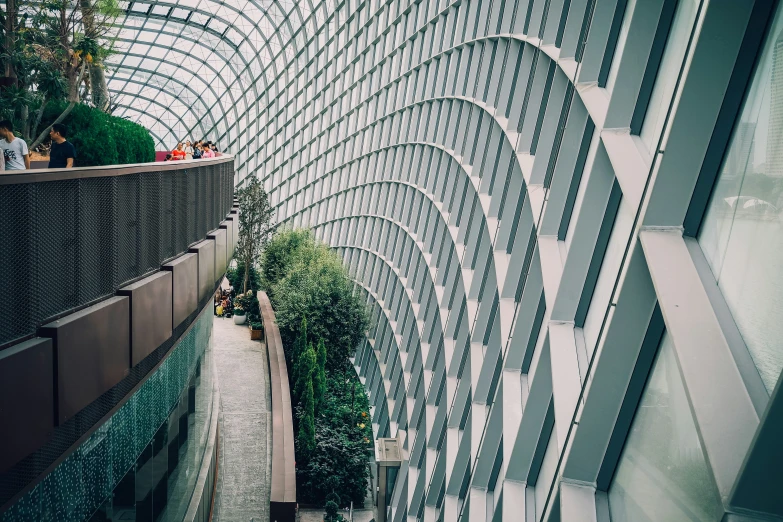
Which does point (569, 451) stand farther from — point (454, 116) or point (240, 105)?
point (240, 105)

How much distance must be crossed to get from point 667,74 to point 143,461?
28.0 feet

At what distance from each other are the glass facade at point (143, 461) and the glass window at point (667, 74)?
6601 mm

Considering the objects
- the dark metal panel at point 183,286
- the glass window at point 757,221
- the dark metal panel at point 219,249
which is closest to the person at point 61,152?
the dark metal panel at point 183,286

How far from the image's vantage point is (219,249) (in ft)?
50.6

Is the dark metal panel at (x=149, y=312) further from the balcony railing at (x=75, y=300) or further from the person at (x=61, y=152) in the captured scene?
the person at (x=61, y=152)

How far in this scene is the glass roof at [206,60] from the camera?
2320 inches

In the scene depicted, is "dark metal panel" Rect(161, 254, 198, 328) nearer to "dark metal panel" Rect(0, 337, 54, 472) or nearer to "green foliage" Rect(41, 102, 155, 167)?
"green foliage" Rect(41, 102, 155, 167)

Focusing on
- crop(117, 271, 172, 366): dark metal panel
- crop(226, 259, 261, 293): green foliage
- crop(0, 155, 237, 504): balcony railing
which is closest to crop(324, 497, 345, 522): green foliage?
crop(0, 155, 237, 504): balcony railing

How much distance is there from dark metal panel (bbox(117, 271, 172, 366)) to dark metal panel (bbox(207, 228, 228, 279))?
4.86 m

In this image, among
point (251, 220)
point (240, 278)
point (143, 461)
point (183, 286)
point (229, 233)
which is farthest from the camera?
point (240, 278)

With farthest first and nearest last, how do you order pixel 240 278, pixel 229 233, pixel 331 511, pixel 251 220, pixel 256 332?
pixel 240 278 → pixel 251 220 → pixel 256 332 → pixel 331 511 → pixel 229 233

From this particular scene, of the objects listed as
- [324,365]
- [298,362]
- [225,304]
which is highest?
[298,362]

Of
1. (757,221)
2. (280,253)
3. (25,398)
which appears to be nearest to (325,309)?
(280,253)

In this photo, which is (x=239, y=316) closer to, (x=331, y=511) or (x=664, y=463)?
(x=331, y=511)
